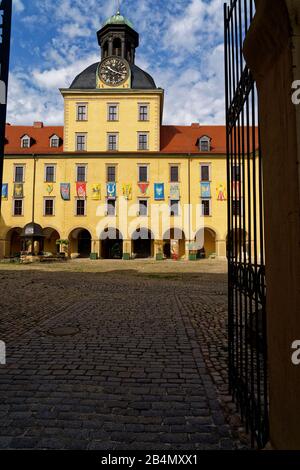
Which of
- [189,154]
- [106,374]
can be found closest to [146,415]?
[106,374]

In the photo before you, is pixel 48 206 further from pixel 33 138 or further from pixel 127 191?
pixel 33 138

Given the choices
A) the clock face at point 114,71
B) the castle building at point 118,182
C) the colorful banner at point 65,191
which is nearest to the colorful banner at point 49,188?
the castle building at point 118,182

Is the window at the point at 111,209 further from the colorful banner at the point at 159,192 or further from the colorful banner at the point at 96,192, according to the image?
the colorful banner at the point at 159,192

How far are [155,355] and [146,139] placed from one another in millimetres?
32842

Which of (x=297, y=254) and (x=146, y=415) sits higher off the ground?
(x=297, y=254)

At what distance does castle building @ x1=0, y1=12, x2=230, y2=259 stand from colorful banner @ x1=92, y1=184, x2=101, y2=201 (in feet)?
0.35

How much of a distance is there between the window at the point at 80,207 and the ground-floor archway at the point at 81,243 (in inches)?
78.8

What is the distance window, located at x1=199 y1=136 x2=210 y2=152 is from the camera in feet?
117

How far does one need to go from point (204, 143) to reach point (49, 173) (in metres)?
17.2

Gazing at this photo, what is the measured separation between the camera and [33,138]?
3875cm

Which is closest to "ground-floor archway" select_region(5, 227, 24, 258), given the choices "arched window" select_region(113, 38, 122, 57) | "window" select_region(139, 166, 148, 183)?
"window" select_region(139, 166, 148, 183)

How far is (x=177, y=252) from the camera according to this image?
111ft

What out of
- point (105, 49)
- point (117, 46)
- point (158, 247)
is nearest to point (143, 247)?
point (158, 247)
